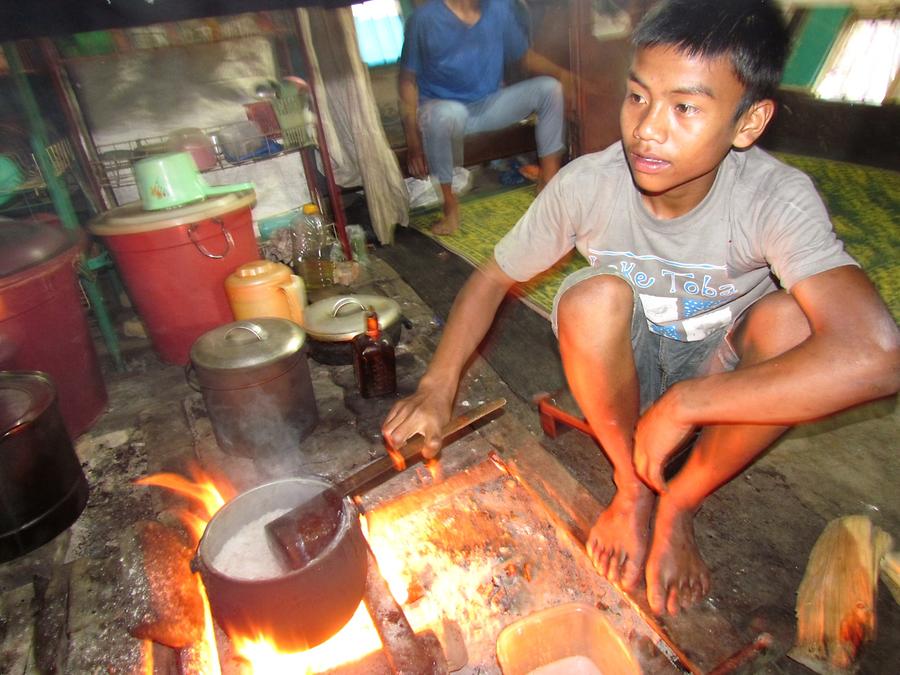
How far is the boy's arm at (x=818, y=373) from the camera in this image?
127 centimetres

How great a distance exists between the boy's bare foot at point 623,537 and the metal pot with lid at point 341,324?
141cm

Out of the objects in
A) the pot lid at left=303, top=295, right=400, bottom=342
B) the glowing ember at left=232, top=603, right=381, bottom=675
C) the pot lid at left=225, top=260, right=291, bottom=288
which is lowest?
the glowing ember at left=232, top=603, right=381, bottom=675

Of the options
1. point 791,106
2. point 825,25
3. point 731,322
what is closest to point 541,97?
point 791,106

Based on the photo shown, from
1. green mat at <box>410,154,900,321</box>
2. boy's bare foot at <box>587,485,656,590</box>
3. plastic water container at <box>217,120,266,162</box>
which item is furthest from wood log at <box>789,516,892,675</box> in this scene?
plastic water container at <box>217,120,266,162</box>

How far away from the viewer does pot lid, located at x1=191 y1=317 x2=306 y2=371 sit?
224 centimetres

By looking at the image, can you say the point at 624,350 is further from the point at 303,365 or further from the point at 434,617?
the point at 303,365

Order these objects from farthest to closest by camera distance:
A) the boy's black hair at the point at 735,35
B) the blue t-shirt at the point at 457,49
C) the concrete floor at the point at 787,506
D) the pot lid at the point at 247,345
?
the blue t-shirt at the point at 457,49, the pot lid at the point at 247,345, the concrete floor at the point at 787,506, the boy's black hair at the point at 735,35

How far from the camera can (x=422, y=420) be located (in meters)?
1.71

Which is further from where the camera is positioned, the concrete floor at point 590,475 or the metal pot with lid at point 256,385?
the metal pot with lid at point 256,385

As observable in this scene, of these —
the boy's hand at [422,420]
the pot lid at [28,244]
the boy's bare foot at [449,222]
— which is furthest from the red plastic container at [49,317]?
the boy's bare foot at [449,222]

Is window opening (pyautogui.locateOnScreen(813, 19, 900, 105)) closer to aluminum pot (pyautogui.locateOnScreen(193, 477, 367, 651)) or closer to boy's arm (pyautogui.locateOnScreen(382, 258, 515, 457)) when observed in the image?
boy's arm (pyautogui.locateOnScreen(382, 258, 515, 457))

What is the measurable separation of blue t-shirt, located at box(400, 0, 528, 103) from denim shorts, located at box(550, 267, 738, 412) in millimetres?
3525

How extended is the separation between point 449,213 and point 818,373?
374 cm

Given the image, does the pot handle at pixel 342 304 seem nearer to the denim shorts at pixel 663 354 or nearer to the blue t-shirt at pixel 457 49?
the denim shorts at pixel 663 354
